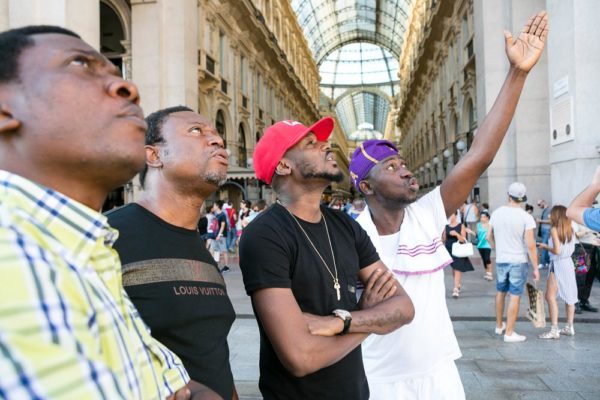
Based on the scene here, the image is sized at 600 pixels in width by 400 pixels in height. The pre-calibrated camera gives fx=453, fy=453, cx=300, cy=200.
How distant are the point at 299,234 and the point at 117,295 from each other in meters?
1.18

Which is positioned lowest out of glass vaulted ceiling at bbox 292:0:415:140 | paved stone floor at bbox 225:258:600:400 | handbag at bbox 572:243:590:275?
paved stone floor at bbox 225:258:600:400

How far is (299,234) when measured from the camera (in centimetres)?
214

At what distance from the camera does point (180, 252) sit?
1.93 meters

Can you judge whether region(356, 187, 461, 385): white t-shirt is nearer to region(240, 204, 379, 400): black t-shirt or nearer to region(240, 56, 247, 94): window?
region(240, 204, 379, 400): black t-shirt

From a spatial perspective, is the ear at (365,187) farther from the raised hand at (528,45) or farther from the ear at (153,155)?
the ear at (153,155)

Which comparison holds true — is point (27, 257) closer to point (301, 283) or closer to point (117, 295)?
point (117, 295)

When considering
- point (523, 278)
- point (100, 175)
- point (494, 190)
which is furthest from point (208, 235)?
point (100, 175)

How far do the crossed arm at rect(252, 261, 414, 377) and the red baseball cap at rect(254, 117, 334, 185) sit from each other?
74cm

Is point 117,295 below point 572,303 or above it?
above

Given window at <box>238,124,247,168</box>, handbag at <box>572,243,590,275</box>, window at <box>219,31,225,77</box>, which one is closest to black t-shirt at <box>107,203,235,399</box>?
handbag at <box>572,243,590,275</box>

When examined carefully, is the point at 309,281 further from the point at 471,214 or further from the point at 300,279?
the point at 471,214

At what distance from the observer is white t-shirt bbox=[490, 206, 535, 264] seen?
21.0 feet

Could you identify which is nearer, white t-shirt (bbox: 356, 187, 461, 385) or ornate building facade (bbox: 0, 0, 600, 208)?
white t-shirt (bbox: 356, 187, 461, 385)

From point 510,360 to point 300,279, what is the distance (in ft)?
14.5
